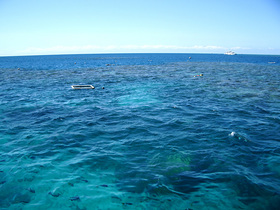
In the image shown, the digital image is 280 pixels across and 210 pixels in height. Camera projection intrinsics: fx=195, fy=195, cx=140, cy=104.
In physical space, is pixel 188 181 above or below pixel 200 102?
below

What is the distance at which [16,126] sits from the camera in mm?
17016

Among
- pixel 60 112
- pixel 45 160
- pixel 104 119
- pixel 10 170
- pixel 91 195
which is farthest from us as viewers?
pixel 60 112

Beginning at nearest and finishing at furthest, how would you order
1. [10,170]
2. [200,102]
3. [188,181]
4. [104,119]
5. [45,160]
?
1. [188,181]
2. [10,170]
3. [45,160]
4. [104,119]
5. [200,102]

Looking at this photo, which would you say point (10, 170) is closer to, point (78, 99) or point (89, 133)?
point (89, 133)

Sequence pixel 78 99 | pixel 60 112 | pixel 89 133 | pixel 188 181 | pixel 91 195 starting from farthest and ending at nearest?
pixel 78 99
pixel 60 112
pixel 89 133
pixel 188 181
pixel 91 195

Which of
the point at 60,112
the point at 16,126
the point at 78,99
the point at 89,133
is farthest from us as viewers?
the point at 78,99

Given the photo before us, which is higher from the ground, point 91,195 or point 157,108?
point 157,108

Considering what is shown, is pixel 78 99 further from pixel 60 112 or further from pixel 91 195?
pixel 91 195

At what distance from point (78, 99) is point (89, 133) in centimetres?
1179

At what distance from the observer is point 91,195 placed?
9.09 m

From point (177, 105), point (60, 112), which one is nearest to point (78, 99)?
point (60, 112)

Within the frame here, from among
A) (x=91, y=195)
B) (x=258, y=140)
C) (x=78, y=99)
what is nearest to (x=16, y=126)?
(x=78, y=99)

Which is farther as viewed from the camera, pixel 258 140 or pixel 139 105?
pixel 139 105

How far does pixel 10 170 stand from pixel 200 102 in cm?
2036
